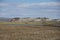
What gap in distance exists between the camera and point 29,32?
154 cm

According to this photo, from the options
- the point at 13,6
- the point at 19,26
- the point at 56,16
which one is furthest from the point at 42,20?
the point at 13,6

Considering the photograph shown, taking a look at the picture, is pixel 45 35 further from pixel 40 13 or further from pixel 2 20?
pixel 2 20

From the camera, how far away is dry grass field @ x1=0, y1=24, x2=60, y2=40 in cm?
152

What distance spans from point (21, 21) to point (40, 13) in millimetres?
287

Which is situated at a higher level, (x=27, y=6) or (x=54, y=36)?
(x=27, y=6)

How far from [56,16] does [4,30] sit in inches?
29.2

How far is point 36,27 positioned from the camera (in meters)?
1.56

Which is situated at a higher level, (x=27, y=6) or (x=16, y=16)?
(x=27, y=6)

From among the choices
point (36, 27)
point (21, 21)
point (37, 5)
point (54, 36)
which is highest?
point (37, 5)

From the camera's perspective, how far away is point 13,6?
158 cm

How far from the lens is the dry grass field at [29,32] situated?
1521 millimetres

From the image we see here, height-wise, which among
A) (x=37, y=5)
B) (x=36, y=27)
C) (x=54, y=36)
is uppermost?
(x=37, y=5)

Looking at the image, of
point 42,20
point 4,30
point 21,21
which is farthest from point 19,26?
point 42,20

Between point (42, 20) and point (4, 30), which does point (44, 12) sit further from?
point (4, 30)
